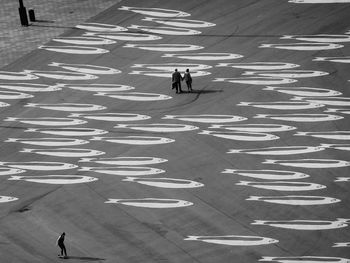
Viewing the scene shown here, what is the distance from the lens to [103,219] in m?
38.3

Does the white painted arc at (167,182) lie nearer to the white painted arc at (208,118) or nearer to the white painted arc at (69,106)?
the white painted arc at (208,118)

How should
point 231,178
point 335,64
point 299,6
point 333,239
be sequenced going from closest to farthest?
1. point 333,239
2. point 231,178
3. point 335,64
4. point 299,6

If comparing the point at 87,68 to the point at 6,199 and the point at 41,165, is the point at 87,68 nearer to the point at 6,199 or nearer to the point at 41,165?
the point at 41,165

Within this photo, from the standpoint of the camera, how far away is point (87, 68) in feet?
179

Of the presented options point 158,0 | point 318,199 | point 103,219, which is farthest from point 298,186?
point 158,0

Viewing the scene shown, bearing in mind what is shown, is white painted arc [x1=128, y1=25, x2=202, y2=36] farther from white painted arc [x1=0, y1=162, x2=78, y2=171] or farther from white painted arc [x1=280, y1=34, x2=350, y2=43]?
white painted arc [x1=0, y1=162, x2=78, y2=171]

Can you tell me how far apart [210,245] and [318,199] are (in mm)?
5389

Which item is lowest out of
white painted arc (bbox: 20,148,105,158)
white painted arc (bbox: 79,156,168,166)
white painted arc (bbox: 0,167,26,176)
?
white painted arc (bbox: 79,156,168,166)

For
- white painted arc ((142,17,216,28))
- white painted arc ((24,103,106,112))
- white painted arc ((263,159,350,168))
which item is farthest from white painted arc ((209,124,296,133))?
white painted arc ((142,17,216,28))

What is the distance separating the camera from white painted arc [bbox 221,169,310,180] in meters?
40.8

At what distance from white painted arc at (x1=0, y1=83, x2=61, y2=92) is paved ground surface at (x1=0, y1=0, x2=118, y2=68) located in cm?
305

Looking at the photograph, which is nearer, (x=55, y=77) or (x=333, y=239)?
(x=333, y=239)

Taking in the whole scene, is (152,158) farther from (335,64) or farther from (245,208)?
(335,64)

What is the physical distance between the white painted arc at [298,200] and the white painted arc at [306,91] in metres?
10.5
